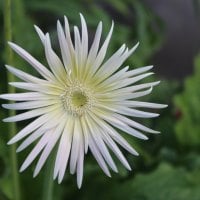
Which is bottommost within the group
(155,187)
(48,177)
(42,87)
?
(155,187)

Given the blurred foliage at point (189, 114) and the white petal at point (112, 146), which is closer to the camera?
the white petal at point (112, 146)

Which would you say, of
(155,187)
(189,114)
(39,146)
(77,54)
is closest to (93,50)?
(77,54)

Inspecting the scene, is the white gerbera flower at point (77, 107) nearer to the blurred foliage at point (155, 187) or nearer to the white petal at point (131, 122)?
the white petal at point (131, 122)

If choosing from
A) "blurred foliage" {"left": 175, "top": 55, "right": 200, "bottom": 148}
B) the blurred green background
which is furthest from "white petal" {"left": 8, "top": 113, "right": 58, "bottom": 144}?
"blurred foliage" {"left": 175, "top": 55, "right": 200, "bottom": 148}

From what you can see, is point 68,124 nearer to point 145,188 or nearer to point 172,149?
point 145,188

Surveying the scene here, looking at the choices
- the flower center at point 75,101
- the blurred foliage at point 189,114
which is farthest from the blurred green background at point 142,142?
the flower center at point 75,101

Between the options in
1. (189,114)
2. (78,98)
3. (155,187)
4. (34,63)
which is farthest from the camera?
(189,114)

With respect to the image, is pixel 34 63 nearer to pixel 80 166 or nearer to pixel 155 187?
pixel 80 166

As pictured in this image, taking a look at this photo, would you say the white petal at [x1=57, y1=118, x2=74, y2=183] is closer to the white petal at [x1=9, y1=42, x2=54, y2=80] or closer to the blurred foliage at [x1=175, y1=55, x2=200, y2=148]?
the white petal at [x1=9, y1=42, x2=54, y2=80]
